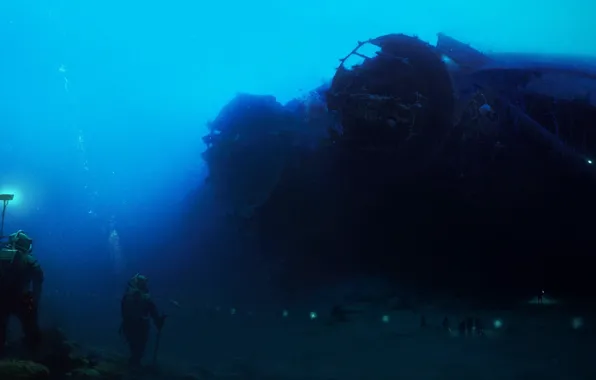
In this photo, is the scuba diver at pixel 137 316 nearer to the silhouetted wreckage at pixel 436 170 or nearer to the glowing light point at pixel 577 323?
the silhouetted wreckage at pixel 436 170

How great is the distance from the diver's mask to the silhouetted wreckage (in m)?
2.97

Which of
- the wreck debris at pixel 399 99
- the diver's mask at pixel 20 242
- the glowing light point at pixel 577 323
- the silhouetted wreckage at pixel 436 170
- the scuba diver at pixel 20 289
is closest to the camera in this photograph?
the glowing light point at pixel 577 323

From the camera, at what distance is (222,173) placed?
592 centimetres

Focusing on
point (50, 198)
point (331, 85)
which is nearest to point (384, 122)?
point (331, 85)

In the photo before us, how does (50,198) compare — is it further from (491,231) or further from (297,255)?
(491,231)

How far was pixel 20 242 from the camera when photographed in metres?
5.80

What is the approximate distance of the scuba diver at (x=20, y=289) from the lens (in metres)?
5.67

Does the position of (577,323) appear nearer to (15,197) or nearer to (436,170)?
(436,170)

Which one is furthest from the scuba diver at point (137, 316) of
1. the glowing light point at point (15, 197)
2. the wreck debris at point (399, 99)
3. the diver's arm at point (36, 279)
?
the wreck debris at point (399, 99)

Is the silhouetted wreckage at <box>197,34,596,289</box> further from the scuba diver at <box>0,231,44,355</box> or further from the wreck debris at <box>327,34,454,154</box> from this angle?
the scuba diver at <box>0,231,44,355</box>

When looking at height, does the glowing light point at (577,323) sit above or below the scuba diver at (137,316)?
above

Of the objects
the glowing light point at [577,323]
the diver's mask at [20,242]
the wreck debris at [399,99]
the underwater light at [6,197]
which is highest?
the wreck debris at [399,99]

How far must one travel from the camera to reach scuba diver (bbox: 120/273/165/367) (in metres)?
5.68

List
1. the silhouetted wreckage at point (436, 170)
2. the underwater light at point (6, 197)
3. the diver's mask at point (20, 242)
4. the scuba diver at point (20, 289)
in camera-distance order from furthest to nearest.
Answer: the underwater light at point (6, 197), the diver's mask at point (20, 242), the scuba diver at point (20, 289), the silhouetted wreckage at point (436, 170)
